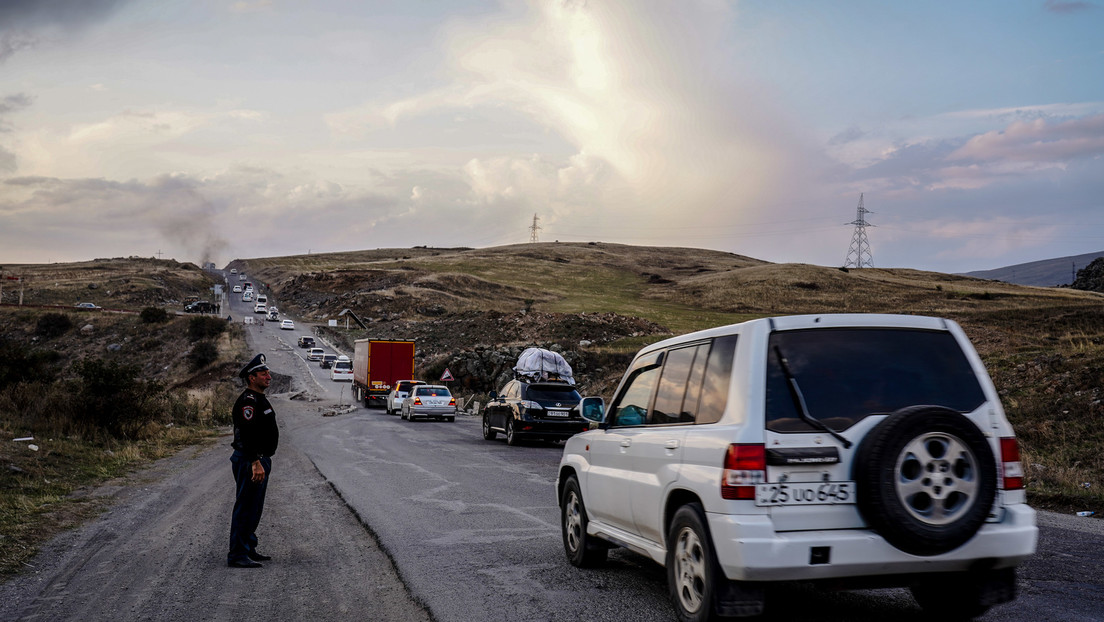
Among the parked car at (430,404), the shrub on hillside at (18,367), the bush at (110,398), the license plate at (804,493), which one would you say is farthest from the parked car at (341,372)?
the license plate at (804,493)

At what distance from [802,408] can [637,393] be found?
6.90ft

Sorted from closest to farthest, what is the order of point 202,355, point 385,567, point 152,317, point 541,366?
point 385,567, point 541,366, point 202,355, point 152,317

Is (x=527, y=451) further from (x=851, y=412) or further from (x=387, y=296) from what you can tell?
(x=387, y=296)

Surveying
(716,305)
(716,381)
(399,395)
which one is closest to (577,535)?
(716,381)

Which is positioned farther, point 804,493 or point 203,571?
point 203,571

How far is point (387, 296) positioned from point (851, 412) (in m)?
101

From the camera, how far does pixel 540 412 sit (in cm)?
2166

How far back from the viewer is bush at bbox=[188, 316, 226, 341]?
70.8 metres

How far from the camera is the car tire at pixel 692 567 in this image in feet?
16.6

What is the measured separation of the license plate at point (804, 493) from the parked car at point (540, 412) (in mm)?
16216

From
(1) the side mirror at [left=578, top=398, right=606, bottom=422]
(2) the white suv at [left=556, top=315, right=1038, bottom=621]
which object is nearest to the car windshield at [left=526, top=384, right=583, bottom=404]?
(1) the side mirror at [left=578, top=398, right=606, bottom=422]

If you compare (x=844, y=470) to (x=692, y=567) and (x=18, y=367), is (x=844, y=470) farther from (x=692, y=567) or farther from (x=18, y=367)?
(x=18, y=367)

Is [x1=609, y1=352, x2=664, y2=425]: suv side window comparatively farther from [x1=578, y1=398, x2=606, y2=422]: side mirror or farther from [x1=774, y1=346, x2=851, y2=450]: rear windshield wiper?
[x1=774, y1=346, x2=851, y2=450]: rear windshield wiper

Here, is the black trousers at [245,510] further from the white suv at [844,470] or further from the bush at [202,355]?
the bush at [202,355]
